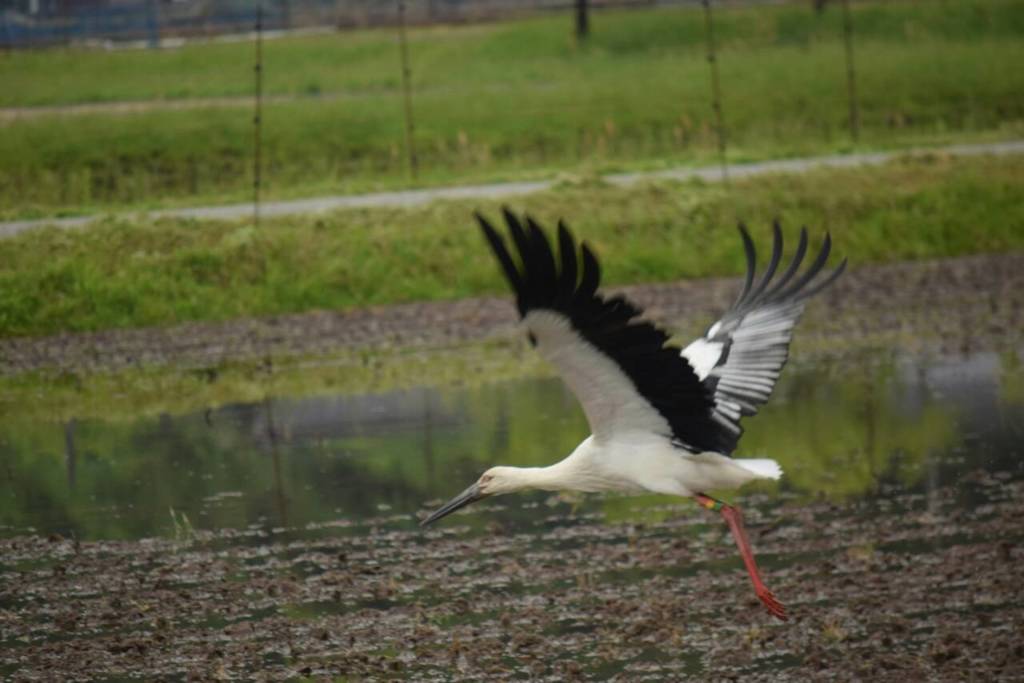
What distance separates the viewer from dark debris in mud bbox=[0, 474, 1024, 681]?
28.2 ft

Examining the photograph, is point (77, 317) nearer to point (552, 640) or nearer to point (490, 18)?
point (552, 640)

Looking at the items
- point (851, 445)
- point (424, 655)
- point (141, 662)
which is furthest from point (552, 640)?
point (851, 445)

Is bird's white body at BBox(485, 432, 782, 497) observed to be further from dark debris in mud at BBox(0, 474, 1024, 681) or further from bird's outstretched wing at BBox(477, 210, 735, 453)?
dark debris in mud at BBox(0, 474, 1024, 681)

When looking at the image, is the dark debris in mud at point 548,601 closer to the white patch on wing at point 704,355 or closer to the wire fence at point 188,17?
the white patch on wing at point 704,355

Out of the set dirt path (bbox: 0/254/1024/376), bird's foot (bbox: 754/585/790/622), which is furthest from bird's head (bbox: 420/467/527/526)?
dirt path (bbox: 0/254/1024/376)

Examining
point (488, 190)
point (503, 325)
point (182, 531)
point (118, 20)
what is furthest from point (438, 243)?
point (118, 20)

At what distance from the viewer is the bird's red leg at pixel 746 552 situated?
27.8ft

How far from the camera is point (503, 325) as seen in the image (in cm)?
1933

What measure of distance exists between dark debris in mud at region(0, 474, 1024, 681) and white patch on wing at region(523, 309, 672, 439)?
112 cm

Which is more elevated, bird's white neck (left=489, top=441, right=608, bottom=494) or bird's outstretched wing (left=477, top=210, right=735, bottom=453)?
bird's outstretched wing (left=477, top=210, right=735, bottom=453)

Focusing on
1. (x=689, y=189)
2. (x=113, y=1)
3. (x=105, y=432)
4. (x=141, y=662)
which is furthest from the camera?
(x=113, y=1)

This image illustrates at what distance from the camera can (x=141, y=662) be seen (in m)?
8.81

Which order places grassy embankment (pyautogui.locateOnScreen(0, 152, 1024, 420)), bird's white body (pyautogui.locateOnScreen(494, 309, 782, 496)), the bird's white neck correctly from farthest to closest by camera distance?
1. grassy embankment (pyautogui.locateOnScreen(0, 152, 1024, 420))
2. the bird's white neck
3. bird's white body (pyautogui.locateOnScreen(494, 309, 782, 496))

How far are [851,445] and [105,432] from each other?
20.2 ft
